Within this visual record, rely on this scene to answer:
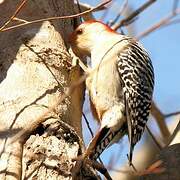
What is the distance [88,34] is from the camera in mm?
3494

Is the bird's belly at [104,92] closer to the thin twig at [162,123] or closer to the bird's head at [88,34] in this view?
the bird's head at [88,34]

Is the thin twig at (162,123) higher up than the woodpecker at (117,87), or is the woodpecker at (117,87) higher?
the woodpecker at (117,87)

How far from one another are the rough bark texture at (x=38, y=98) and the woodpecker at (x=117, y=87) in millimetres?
297

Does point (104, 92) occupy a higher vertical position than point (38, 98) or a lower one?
lower

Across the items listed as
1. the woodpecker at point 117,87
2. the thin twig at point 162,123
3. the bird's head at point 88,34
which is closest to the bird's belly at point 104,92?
the woodpecker at point 117,87

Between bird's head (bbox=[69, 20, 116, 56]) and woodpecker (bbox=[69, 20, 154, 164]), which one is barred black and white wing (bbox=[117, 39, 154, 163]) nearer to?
woodpecker (bbox=[69, 20, 154, 164])

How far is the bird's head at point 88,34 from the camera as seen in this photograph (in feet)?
11.0

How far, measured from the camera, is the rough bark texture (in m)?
2.19

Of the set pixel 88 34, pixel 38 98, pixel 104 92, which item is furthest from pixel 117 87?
pixel 38 98

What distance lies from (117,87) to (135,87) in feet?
0.37

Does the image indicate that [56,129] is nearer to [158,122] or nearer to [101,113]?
[101,113]

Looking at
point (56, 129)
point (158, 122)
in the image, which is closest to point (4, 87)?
point (56, 129)

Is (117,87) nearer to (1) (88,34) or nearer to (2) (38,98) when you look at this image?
(1) (88,34)

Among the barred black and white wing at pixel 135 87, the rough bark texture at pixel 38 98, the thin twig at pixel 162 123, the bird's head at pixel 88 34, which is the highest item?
the rough bark texture at pixel 38 98
